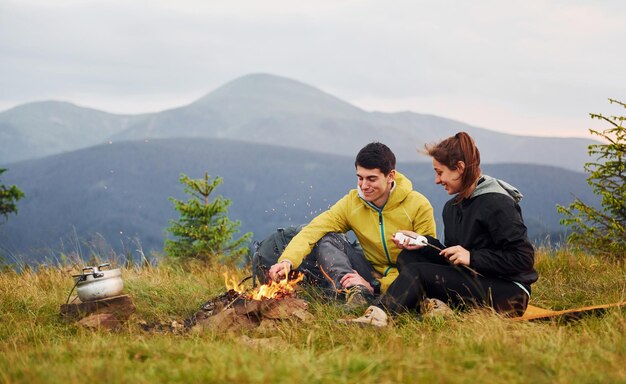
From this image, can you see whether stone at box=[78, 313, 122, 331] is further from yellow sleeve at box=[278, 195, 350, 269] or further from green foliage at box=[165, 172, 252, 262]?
green foliage at box=[165, 172, 252, 262]

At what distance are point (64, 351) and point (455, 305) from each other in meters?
2.97

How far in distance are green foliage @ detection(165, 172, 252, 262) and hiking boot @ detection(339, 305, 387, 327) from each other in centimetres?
739

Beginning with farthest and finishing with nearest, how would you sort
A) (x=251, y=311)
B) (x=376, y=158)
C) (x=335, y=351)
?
(x=376, y=158) → (x=251, y=311) → (x=335, y=351)

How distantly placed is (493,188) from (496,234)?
0.35 meters

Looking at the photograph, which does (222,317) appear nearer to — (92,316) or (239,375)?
(92,316)

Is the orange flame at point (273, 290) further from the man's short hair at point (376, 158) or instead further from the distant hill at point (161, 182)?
the distant hill at point (161, 182)

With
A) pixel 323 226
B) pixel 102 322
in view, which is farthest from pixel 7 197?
pixel 323 226

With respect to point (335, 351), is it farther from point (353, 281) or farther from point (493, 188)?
point (353, 281)

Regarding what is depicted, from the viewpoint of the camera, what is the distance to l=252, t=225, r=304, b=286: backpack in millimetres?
7180

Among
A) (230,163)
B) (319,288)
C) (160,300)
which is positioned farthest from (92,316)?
(230,163)

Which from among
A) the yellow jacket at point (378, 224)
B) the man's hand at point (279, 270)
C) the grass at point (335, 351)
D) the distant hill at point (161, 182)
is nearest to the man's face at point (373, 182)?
the yellow jacket at point (378, 224)

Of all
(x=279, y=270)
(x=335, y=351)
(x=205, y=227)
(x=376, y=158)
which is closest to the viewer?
(x=335, y=351)

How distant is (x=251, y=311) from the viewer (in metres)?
5.77

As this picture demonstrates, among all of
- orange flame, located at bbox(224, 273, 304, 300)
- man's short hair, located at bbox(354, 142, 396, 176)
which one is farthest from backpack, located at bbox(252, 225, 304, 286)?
man's short hair, located at bbox(354, 142, 396, 176)
